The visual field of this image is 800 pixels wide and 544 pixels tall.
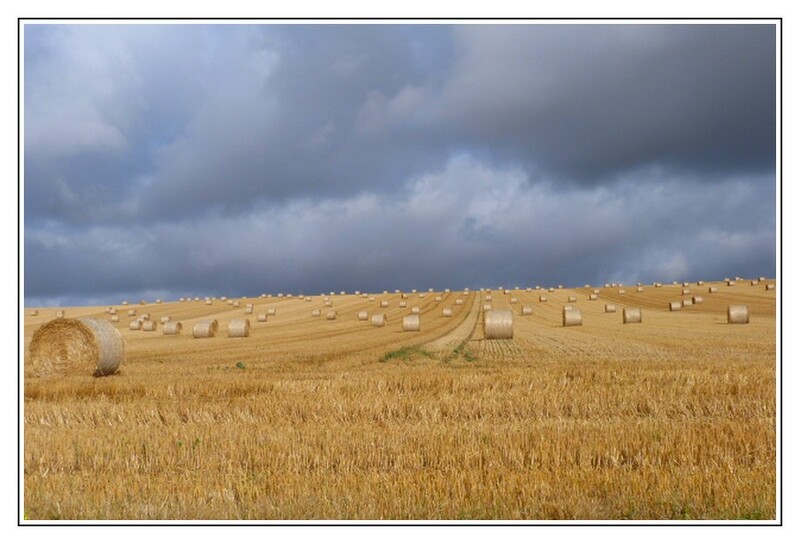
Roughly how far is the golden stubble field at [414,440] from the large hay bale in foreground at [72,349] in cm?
36

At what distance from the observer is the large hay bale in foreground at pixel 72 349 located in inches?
794

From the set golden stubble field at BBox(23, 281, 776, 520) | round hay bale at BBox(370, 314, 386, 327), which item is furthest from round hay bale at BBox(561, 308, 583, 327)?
golden stubble field at BBox(23, 281, 776, 520)

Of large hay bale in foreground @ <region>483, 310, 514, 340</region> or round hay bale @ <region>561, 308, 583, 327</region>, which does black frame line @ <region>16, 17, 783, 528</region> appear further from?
round hay bale @ <region>561, 308, 583, 327</region>

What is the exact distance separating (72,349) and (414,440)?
1410 cm

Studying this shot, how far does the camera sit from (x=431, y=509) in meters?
6.84

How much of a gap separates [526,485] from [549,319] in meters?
39.1

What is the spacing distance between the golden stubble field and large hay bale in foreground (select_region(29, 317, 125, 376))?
36cm

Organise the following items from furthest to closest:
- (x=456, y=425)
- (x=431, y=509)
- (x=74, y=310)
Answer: (x=74, y=310), (x=456, y=425), (x=431, y=509)

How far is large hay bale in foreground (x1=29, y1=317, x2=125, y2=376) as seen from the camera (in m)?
20.2
